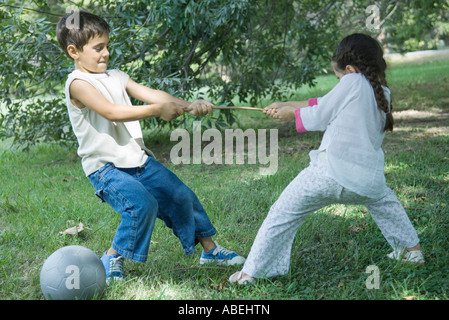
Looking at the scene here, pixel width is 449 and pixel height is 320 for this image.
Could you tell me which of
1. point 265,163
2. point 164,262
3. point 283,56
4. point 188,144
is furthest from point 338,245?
point 283,56

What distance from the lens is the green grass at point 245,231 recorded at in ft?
9.31

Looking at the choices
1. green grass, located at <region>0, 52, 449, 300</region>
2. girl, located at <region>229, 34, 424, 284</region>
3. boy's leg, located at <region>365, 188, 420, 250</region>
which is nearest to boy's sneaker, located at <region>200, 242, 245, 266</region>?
green grass, located at <region>0, 52, 449, 300</region>

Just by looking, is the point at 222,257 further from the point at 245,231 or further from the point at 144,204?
the point at 144,204

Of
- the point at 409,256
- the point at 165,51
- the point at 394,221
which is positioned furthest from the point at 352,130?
the point at 165,51

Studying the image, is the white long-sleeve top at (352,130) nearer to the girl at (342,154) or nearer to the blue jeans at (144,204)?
the girl at (342,154)

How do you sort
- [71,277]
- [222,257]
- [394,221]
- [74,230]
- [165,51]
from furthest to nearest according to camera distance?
1. [165,51]
2. [74,230]
3. [222,257]
4. [394,221]
5. [71,277]

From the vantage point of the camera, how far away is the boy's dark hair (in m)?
2.90

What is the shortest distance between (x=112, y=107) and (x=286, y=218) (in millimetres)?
1124

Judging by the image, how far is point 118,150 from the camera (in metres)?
2.94

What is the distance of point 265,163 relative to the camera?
221 inches

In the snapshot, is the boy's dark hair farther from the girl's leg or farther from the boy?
the girl's leg
